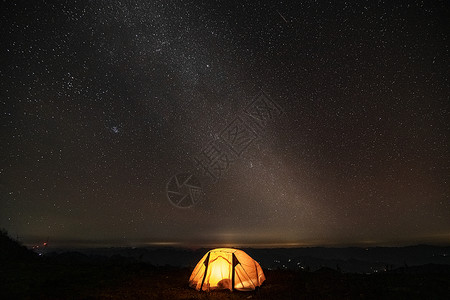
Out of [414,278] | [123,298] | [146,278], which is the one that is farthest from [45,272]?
[414,278]

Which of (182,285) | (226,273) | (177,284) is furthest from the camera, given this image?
(177,284)

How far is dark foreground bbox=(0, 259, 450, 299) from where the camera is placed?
932 centimetres

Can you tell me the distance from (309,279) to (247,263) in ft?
10.1

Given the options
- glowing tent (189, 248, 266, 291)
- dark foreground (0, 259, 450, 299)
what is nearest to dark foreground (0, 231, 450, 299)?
dark foreground (0, 259, 450, 299)

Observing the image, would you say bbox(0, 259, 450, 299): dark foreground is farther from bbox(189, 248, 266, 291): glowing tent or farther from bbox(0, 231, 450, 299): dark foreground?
bbox(189, 248, 266, 291): glowing tent

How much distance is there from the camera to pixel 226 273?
35.6 ft

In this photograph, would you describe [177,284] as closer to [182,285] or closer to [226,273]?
[182,285]

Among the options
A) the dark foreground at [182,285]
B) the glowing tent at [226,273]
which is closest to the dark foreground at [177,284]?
the dark foreground at [182,285]

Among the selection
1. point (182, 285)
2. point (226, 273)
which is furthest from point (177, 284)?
point (226, 273)

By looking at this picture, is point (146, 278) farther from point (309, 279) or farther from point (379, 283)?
point (379, 283)

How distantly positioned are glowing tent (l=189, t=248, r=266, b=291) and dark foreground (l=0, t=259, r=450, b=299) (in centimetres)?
34

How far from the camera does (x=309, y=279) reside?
1188 centimetres

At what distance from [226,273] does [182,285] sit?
7.34 ft

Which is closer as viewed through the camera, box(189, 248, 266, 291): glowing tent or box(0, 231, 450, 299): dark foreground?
box(0, 231, 450, 299): dark foreground
